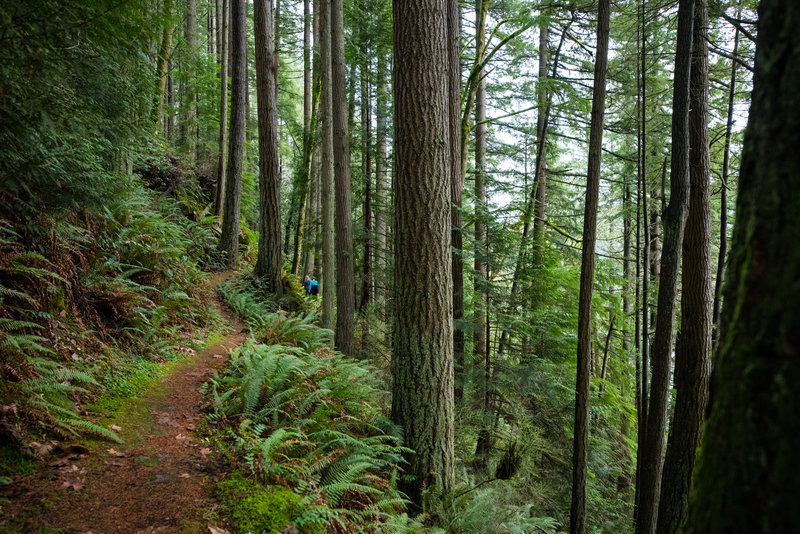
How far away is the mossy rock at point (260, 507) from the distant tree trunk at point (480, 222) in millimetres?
5611

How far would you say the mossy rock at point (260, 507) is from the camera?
113 inches

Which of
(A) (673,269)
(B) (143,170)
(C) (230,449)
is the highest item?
(B) (143,170)

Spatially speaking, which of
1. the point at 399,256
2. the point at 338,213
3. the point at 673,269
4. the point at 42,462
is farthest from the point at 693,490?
→ the point at 338,213

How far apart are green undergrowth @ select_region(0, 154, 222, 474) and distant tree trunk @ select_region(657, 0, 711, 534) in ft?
22.7

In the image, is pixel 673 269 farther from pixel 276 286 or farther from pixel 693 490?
pixel 276 286

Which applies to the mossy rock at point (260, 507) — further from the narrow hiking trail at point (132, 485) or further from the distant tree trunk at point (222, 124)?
the distant tree trunk at point (222, 124)

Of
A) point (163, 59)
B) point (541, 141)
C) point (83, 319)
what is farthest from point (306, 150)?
point (83, 319)

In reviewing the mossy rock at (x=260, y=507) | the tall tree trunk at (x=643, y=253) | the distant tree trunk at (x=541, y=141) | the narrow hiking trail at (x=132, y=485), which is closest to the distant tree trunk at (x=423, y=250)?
the mossy rock at (x=260, y=507)

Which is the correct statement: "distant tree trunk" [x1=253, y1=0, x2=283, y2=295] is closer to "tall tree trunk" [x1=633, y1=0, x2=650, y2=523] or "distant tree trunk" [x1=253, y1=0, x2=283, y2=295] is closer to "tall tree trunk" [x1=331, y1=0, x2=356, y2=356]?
"tall tree trunk" [x1=331, y1=0, x2=356, y2=356]

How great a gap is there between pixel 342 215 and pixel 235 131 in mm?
4709

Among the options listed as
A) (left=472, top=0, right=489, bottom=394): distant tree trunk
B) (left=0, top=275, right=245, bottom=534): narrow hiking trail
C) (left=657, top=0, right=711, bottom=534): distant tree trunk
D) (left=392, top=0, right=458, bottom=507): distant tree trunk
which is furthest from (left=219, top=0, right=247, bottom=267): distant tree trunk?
(left=657, top=0, right=711, bottom=534): distant tree trunk

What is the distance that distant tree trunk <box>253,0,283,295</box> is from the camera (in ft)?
33.6

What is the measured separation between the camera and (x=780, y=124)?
2.96ft

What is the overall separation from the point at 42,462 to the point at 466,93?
35.4 ft
